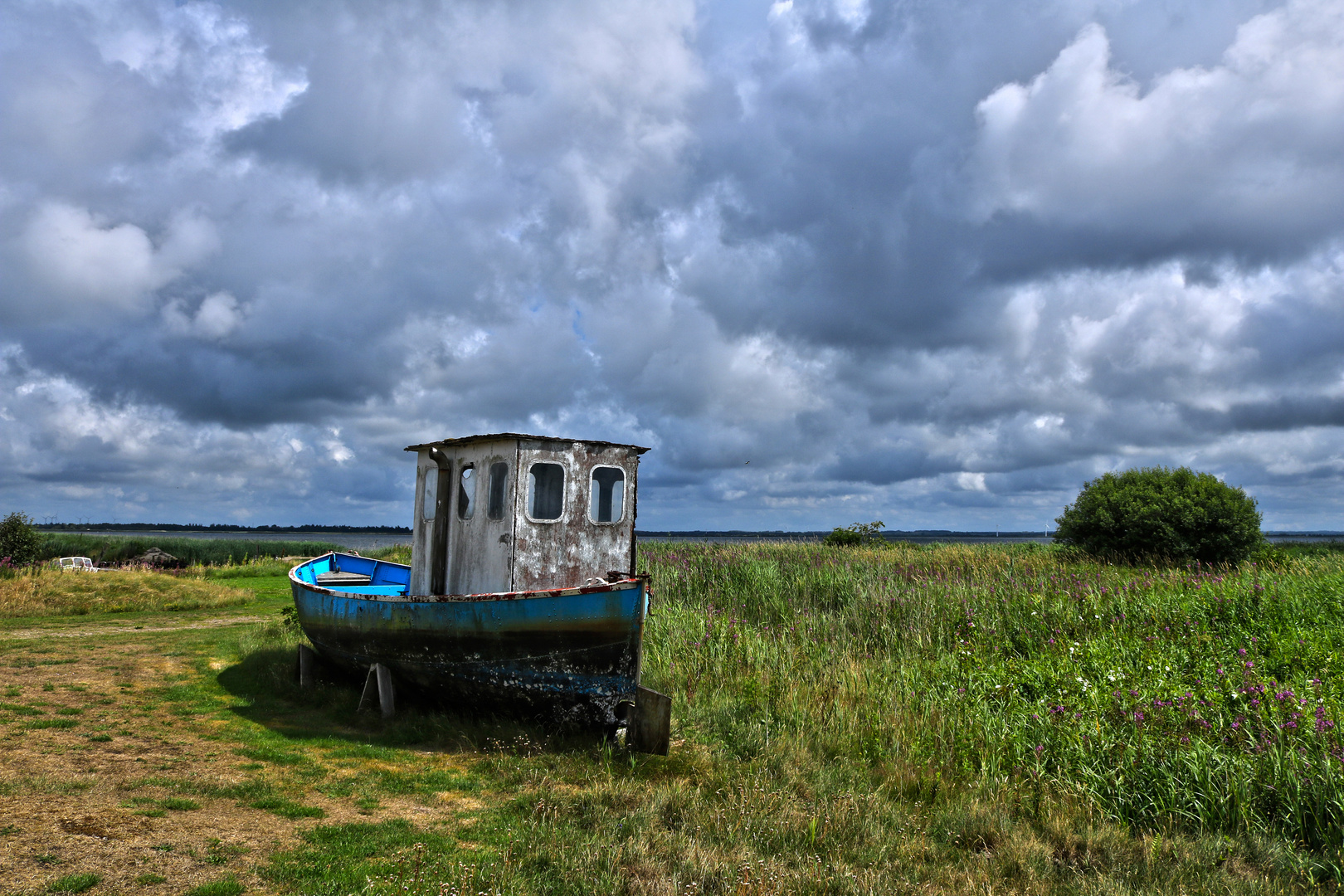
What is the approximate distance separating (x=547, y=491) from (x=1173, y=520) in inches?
735

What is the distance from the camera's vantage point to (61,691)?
31.7 ft

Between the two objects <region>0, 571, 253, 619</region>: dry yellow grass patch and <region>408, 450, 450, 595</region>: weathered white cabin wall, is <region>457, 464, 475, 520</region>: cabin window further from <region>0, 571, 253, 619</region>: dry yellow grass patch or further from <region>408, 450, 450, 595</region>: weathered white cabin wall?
<region>0, 571, 253, 619</region>: dry yellow grass patch

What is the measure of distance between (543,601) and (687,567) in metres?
9.59

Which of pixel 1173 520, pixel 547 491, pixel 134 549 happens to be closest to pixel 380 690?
pixel 547 491

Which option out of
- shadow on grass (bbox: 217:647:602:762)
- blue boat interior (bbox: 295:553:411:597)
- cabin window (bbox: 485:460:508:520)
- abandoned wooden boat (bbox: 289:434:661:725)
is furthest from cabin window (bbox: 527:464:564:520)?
blue boat interior (bbox: 295:553:411:597)

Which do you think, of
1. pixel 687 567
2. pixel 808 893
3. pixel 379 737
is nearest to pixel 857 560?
pixel 687 567

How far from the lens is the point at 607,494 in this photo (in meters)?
9.39

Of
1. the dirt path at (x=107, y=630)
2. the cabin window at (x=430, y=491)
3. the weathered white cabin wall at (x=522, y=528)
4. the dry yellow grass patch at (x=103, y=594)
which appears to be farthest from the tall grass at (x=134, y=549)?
the weathered white cabin wall at (x=522, y=528)

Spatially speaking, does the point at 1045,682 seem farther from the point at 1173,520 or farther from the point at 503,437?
the point at 1173,520

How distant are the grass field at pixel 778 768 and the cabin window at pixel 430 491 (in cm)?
256

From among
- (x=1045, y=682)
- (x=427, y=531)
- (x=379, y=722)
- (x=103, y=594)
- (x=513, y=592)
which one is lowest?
(x=103, y=594)

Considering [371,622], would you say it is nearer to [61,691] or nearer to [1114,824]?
[61,691]

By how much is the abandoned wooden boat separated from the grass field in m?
0.60

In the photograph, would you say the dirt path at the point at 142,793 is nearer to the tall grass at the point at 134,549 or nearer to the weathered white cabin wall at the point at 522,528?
the weathered white cabin wall at the point at 522,528
